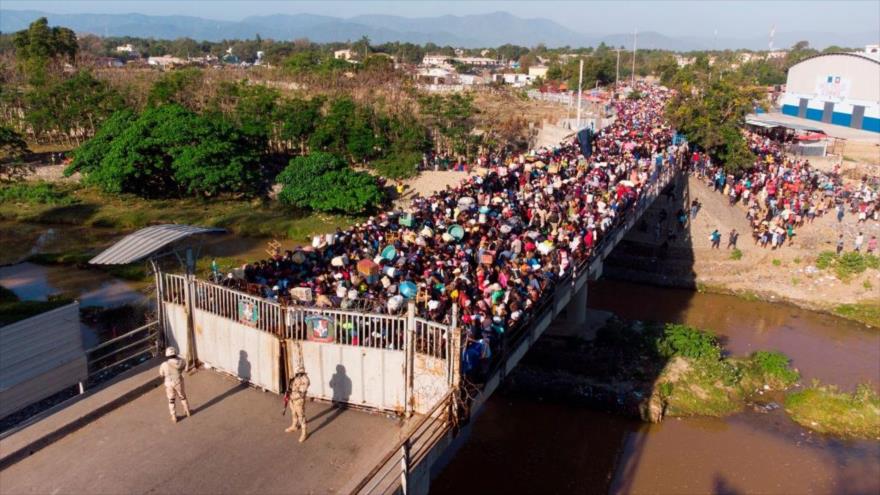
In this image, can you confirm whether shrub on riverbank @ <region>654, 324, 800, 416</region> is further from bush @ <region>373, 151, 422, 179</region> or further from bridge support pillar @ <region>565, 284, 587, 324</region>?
bush @ <region>373, 151, 422, 179</region>

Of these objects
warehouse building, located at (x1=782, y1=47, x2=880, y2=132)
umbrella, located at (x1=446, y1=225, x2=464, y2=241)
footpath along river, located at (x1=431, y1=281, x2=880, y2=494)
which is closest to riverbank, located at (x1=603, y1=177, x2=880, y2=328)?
footpath along river, located at (x1=431, y1=281, x2=880, y2=494)

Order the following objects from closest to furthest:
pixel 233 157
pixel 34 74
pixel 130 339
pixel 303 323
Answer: pixel 303 323 → pixel 130 339 → pixel 233 157 → pixel 34 74

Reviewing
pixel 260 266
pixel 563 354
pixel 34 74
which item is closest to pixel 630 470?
pixel 563 354

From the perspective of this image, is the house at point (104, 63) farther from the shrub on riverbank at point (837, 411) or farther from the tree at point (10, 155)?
the shrub on riverbank at point (837, 411)

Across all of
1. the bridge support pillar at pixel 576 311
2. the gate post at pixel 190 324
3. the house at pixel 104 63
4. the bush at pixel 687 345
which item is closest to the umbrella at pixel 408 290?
the gate post at pixel 190 324

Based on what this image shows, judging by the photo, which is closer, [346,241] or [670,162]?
[346,241]

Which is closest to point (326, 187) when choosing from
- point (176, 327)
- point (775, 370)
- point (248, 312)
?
point (775, 370)

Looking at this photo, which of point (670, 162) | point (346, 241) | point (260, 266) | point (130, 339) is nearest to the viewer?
point (260, 266)

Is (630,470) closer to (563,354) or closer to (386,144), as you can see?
(563,354)
